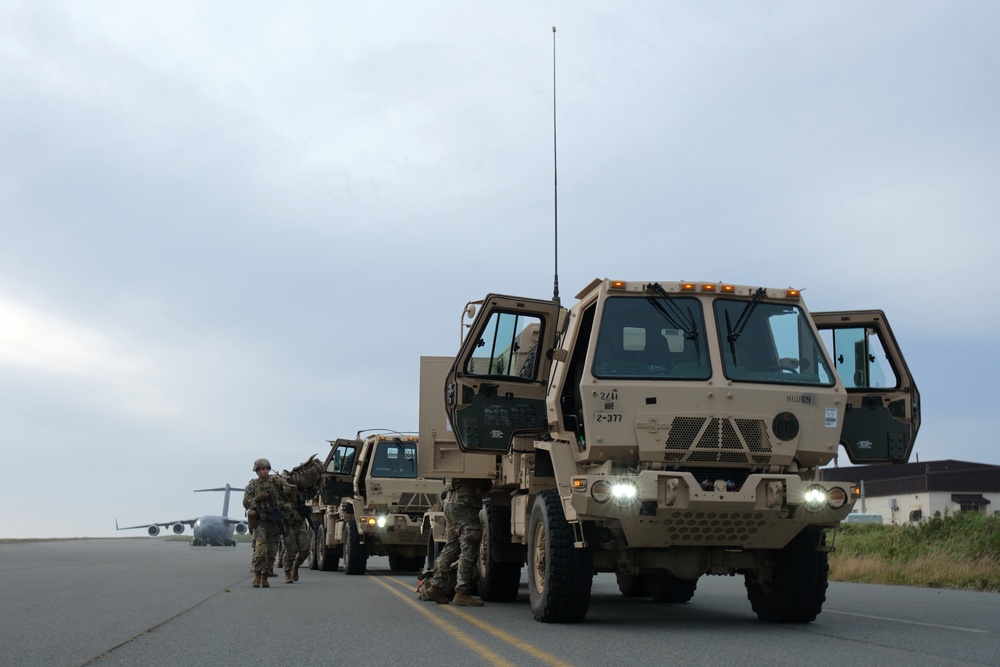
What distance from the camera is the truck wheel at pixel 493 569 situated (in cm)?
1258

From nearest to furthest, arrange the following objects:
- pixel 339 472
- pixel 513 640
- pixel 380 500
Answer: pixel 513 640 < pixel 380 500 < pixel 339 472

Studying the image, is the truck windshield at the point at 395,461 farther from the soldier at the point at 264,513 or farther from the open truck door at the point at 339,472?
the soldier at the point at 264,513

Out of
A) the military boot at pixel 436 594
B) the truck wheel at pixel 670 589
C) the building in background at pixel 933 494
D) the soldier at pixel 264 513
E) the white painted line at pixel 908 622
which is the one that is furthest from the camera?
the building in background at pixel 933 494

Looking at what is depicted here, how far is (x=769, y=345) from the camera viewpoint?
966 centimetres

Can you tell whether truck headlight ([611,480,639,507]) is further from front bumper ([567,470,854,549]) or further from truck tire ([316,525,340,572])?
truck tire ([316,525,340,572])

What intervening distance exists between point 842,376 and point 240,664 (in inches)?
244

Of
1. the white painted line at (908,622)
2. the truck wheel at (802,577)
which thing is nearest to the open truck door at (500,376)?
the truck wheel at (802,577)

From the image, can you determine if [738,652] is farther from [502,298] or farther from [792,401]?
[502,298]

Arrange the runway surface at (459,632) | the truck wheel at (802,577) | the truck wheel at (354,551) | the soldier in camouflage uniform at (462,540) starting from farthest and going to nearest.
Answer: the truck wheel at (354,551), the soldier in camouflage uniform at (462,540), the truck wheel at (802,577), the runway surface at (459,632)

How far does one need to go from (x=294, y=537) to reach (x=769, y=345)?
1048cm

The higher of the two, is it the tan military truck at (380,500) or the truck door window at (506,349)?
the truck door window at (506,349)

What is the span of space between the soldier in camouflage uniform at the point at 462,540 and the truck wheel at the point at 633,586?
2.17 meters

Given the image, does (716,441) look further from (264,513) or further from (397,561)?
(397,561)

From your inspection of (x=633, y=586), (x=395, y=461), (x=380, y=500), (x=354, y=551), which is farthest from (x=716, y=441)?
(x=354, y=551)
